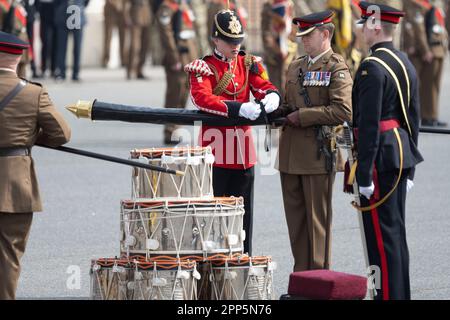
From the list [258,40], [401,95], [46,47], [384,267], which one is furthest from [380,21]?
[258,40]

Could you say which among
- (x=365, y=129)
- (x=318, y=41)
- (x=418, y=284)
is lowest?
(x=418, y=284)

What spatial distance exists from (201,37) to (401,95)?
9606 millimetres

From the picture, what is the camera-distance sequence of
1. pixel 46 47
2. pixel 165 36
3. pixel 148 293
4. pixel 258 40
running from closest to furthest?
1. pixel 148 293
2. pixel 165 36
3. pixel 46 47
4. pixel 258 40

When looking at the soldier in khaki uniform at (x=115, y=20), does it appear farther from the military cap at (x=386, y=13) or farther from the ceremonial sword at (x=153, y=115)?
the military cap at (x=386, y=13)

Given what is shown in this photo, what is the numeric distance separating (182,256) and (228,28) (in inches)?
66.0

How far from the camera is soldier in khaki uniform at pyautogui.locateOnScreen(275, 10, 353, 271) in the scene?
8383 mm

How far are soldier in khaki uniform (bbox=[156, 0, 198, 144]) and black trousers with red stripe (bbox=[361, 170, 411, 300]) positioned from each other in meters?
8.89

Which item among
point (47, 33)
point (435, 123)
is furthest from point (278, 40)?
point (47, 33)

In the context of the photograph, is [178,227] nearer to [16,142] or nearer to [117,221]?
[16,142]

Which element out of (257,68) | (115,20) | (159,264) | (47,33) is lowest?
(159,264)

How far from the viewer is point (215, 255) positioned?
7.56 m

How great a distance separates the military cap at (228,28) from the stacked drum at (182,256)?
48.4 inches

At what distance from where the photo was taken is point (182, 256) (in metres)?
7.53

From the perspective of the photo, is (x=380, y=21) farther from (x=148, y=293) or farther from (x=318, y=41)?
(x=148, y=293)
